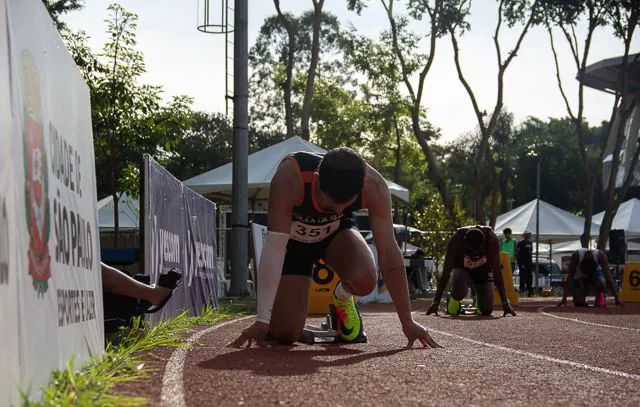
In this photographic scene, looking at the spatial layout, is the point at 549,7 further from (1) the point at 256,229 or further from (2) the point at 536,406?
(2) the point at 536,406

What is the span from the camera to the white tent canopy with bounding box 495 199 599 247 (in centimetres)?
4184

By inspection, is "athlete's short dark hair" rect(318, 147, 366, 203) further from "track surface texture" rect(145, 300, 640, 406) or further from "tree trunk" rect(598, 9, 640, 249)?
"tree trunk" rect(598, 9, 640, 249)

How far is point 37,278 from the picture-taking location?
477cm

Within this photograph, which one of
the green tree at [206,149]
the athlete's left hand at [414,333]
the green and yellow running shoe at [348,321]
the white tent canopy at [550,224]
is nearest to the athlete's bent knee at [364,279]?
the athlete's left hand at [414,333]

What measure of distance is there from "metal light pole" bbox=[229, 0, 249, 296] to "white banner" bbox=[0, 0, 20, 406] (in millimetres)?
17885

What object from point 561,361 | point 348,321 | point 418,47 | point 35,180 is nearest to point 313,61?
point 418,47

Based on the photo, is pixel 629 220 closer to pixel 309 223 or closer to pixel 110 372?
pixel 309 223

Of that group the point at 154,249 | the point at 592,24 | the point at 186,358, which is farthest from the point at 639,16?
the point at 186,358

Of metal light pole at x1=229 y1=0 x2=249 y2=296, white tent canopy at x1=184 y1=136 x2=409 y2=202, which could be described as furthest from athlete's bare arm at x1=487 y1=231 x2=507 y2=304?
white tent canopy at x1=184 y1=136 x2=409 y2=202

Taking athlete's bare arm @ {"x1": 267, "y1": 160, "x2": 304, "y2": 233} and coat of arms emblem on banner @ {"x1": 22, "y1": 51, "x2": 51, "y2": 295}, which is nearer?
coat of arms emblem on banner @ {"x1": 22, "y1": 51, "x2": 51, "y2": 295}

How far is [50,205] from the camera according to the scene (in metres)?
5.29

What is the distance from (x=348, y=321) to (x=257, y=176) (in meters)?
16.9

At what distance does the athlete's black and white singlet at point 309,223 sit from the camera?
24.5 feet

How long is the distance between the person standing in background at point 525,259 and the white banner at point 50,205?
76.5ft
